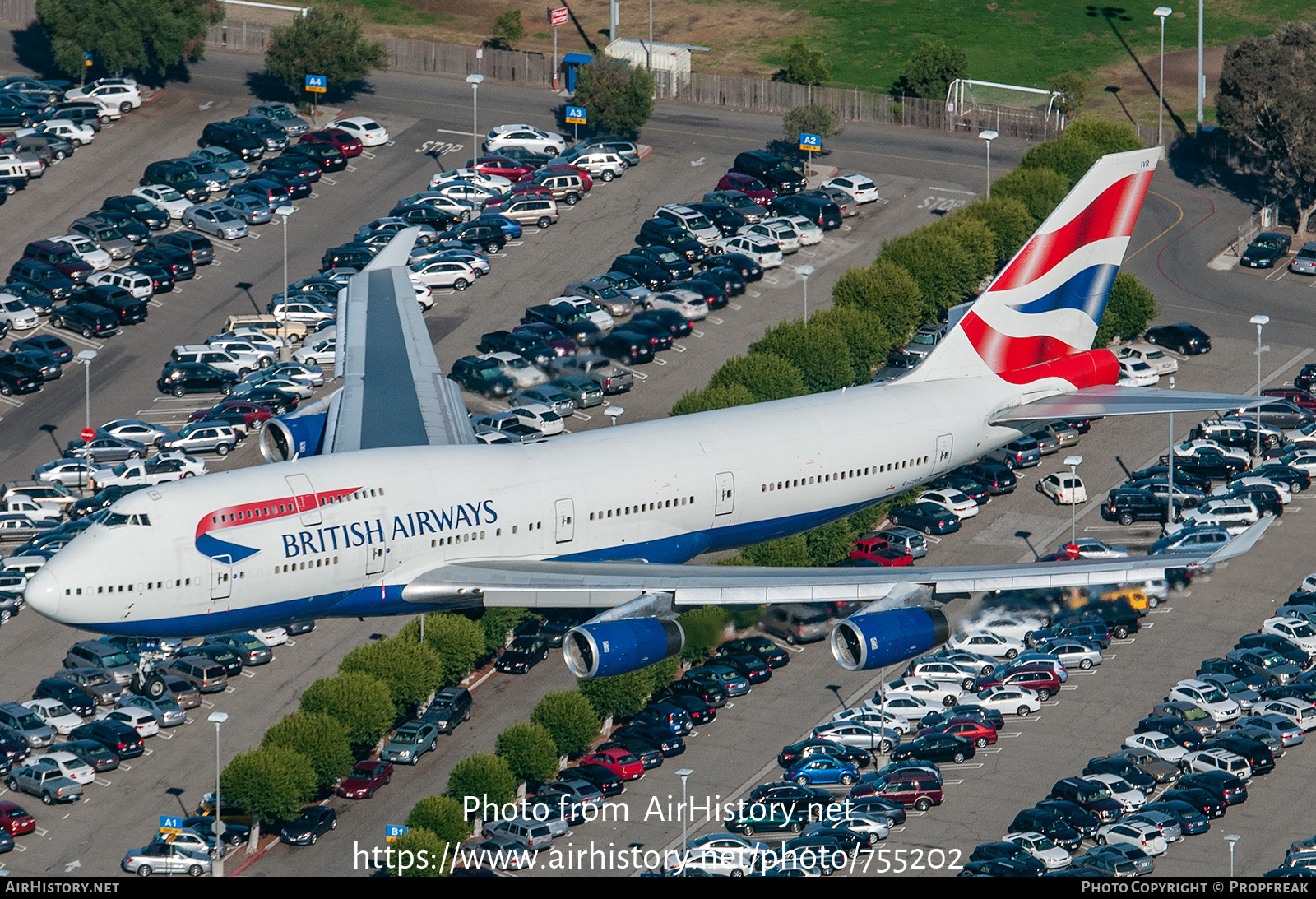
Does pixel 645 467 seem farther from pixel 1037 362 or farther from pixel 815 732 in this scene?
pixel 815 732

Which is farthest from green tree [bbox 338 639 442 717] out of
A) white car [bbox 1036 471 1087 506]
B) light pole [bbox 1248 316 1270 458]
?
light pole [bbox 1248 316 1270 458]

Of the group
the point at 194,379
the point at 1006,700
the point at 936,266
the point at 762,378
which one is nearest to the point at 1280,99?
the point at 936,266

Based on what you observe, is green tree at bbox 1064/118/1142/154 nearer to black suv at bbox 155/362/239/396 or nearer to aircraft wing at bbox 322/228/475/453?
black suv at bbox 155/362/239/396

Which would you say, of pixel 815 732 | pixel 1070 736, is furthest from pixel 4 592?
pixel 1070 736

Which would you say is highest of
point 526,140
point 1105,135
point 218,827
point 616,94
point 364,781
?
point 616,94

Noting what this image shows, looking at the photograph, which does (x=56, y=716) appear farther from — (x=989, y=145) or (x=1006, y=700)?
(x=989, y=145)

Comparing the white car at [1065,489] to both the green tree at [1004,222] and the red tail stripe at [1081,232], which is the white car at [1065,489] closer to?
the green tree at [1004,222]
